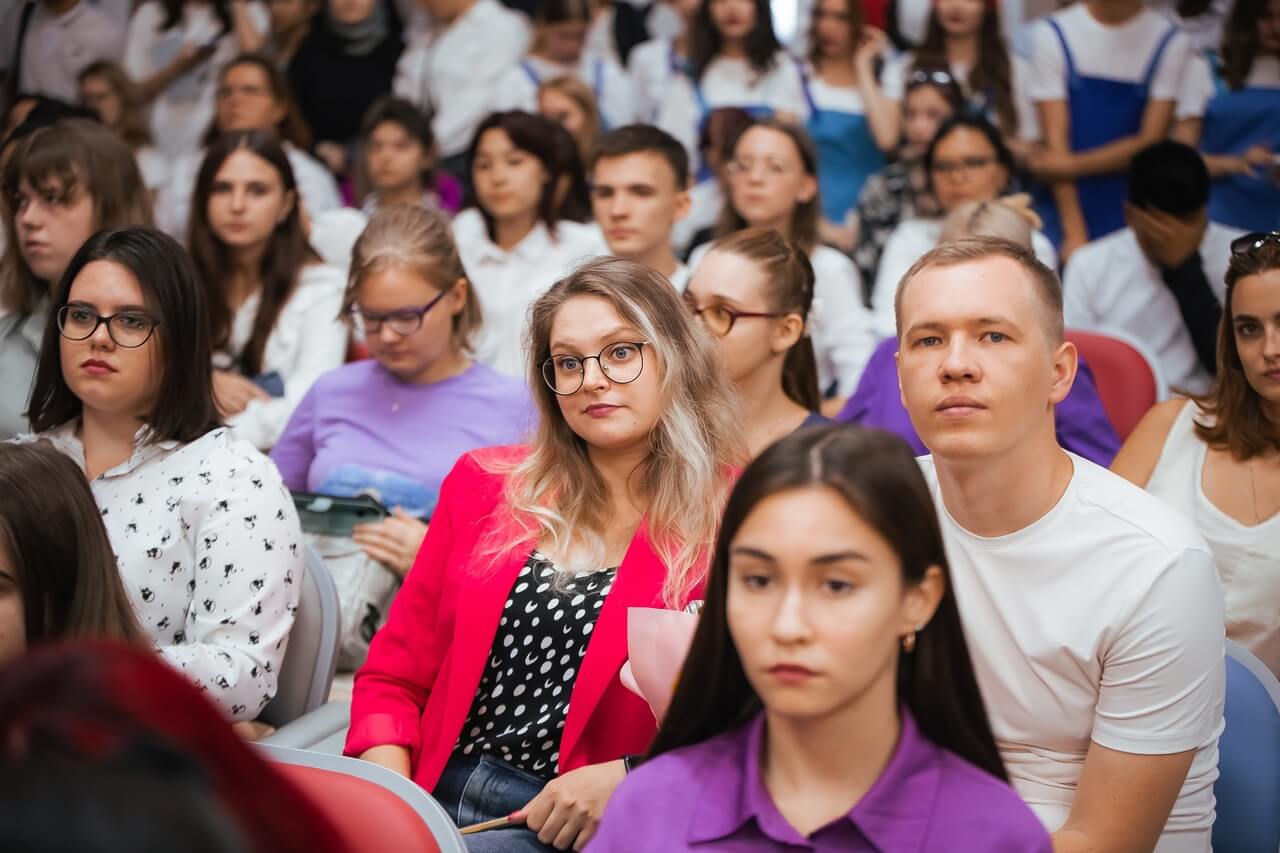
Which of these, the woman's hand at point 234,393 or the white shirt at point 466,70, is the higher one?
the white shirt at point 466,70

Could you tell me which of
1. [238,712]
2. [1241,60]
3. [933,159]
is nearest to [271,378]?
[238,712]

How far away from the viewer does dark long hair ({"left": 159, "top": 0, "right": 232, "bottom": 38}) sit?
17.9 ft

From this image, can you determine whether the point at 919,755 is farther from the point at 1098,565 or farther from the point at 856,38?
the point at 856,38

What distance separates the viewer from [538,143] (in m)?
3.91

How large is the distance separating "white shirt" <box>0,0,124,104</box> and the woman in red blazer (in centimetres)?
406

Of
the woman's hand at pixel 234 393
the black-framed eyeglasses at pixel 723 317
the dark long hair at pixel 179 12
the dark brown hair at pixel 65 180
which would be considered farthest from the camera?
the dark long hair at pixel 179 12

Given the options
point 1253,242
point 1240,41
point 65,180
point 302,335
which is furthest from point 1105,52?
point 65,180

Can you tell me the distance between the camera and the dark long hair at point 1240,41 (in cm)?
425

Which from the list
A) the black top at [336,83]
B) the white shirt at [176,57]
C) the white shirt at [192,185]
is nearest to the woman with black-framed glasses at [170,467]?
the white shirt at [192,185]

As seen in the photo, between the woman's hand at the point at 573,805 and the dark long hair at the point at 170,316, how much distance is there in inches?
33.1

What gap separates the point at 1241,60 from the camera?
430 centimetres

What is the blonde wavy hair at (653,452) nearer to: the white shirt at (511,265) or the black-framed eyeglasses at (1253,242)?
the black-framed eyeglasses at (1253,242)

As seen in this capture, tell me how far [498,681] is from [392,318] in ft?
3.84

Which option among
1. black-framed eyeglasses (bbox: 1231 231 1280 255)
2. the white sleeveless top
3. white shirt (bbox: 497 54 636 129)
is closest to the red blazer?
the white sleeveless top
